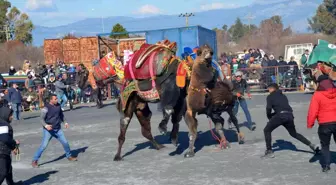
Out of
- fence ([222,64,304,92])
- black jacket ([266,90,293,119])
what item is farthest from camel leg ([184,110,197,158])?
fence ([222,64,304,92])

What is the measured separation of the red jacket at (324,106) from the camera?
8.34m

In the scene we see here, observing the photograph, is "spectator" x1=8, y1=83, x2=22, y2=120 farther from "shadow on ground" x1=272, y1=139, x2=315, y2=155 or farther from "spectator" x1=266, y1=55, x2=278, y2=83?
"shadow on ground" x1=272, y1=139, x2=315, y2=155

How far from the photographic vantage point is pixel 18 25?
5753 cm

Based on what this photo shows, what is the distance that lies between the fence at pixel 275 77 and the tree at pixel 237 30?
71.0m

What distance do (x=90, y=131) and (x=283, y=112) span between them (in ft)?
23.4

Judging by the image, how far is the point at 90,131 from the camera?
15000 millimetres

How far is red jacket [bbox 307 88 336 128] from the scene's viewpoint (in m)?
8.34

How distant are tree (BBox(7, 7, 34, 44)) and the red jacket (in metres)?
52.7

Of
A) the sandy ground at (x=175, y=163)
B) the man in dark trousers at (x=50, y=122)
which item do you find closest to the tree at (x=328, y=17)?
the sandy ground at (x=175, y=163)

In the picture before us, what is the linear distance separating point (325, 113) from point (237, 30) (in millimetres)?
91368

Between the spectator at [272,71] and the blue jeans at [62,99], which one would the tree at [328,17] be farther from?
the blue jeans at [62,99]

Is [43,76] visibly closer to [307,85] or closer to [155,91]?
[307,85]

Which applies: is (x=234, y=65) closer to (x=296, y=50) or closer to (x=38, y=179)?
(x=296, y=50)

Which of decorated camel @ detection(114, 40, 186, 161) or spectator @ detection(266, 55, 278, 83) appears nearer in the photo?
decorated camel @ detection(114, 40, 186, 161)
